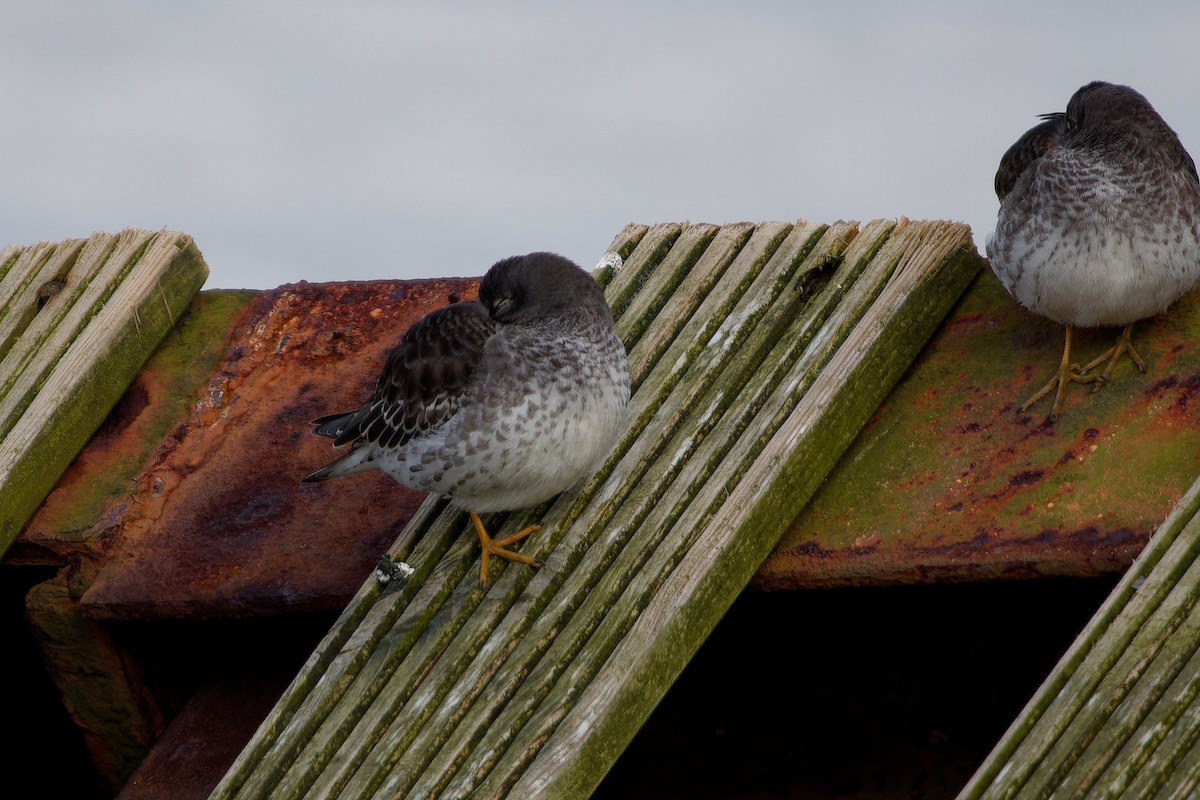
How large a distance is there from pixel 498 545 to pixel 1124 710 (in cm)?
186

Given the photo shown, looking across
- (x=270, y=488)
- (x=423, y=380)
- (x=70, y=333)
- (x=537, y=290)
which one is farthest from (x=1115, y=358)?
(x=70, y=333)

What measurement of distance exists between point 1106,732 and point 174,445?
3311mm

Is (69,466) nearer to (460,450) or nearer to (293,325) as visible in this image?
(293,325)

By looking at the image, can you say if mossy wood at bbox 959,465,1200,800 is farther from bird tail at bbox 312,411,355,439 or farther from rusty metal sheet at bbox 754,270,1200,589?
bird tail at bbox 312,411,355,439

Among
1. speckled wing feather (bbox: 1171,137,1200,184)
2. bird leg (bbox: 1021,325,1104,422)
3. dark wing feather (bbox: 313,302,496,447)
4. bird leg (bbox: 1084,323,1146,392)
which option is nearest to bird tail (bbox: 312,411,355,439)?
dark wing feather (bbox: 313,302,496,447)

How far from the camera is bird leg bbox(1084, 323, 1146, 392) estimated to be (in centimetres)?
439

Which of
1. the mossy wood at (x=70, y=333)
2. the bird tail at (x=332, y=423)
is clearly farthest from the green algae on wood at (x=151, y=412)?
the bird tail at (x=332, y=423)

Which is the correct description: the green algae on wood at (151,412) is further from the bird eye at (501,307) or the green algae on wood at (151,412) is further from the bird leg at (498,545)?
the bird leg at (498,545)

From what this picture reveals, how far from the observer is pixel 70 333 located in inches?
212

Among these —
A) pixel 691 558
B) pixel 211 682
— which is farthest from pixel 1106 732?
pixel 211 682

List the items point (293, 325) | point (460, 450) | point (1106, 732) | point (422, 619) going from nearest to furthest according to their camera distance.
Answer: point (1106, 732), point (422, 619), point (460, 450), point (293, 325)

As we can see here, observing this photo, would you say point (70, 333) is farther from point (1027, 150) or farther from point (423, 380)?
point (1027, 150)

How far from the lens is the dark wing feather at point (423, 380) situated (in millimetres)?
4621

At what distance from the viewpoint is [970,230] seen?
5004mm
